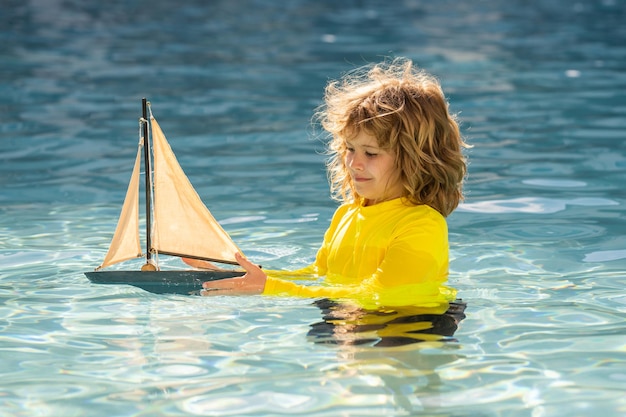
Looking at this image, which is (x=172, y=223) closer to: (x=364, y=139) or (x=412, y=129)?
(x=364, y=139)

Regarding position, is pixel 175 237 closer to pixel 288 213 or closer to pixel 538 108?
pixel 288 213

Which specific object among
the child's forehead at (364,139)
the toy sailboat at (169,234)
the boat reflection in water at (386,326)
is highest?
the child's forehead at (364,139)

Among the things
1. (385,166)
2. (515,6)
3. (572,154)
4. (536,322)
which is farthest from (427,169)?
(515,6)

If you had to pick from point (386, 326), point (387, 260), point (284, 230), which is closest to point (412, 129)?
point (387, 260)

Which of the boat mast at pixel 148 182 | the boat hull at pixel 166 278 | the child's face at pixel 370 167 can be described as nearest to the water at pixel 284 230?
the boat hull at pixel 166 278

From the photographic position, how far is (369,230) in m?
3.91

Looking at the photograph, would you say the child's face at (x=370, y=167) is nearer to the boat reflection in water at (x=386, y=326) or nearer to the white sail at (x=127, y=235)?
the boat reflection in water at (x=386, y=326)

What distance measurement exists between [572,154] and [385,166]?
3912 millimetres

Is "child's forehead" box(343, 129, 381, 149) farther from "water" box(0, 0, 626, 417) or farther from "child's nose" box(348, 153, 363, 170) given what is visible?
"water" box(0, 0, 626, 417)

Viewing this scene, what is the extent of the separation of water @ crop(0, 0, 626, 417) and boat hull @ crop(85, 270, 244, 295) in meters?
0.14

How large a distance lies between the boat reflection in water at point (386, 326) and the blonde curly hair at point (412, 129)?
0.39m

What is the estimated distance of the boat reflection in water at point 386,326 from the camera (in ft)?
Answer: 12.1

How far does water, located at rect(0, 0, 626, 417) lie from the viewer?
3391 mm

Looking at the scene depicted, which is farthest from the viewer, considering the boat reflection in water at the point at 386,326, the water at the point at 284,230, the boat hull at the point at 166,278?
the boat hull at the point at 166,278
